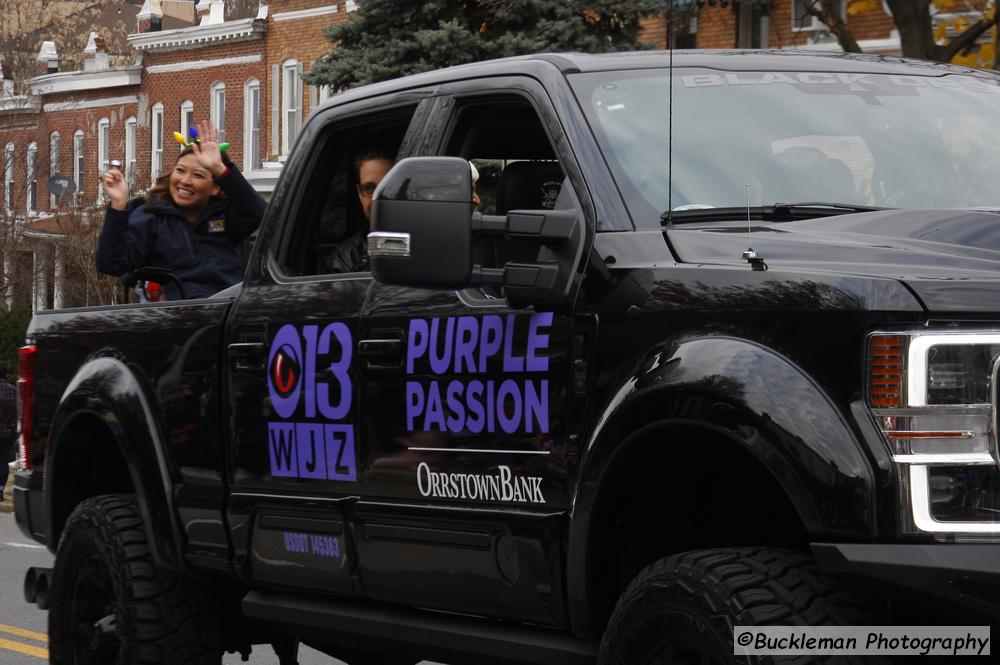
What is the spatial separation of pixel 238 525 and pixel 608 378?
177 cm

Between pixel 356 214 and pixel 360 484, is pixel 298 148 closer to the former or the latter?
pixel 356 214

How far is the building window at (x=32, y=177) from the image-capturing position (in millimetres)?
43125

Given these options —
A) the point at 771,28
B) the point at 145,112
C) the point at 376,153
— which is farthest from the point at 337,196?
the point at 145,112

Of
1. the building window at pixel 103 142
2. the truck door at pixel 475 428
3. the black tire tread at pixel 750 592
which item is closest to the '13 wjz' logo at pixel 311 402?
the truck door at pixel 475 428

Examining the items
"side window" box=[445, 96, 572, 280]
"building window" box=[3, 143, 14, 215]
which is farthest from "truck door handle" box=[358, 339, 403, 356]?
"building window" box=[3, 143, 14, 215]

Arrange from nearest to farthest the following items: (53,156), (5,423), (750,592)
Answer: (750,592) → (5,423) → (53,156)

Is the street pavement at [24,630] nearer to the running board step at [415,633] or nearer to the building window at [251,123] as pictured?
the running board step at [415,633]

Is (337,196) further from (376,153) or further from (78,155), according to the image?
(78,155)

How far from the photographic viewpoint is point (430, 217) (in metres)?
3.95

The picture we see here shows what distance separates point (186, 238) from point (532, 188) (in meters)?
2.28

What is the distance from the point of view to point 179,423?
5.72 meters

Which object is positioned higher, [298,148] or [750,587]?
[298,148]

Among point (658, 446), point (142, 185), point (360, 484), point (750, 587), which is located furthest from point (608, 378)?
point (142, 185)

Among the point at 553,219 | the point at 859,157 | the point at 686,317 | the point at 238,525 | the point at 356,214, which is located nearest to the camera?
the point at 686,317
